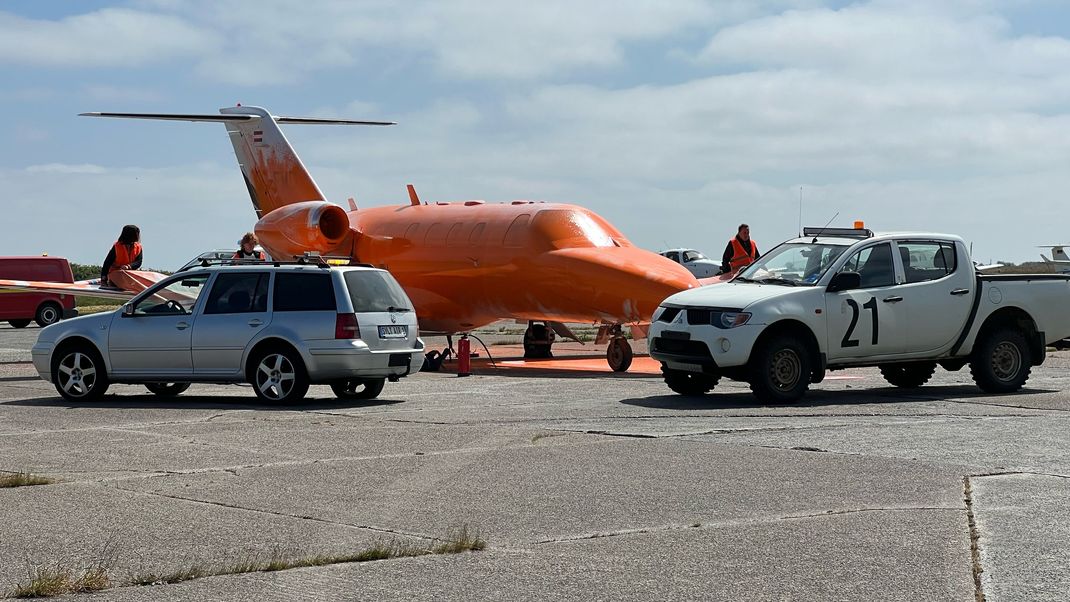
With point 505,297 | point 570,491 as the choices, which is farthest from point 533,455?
point 505,297

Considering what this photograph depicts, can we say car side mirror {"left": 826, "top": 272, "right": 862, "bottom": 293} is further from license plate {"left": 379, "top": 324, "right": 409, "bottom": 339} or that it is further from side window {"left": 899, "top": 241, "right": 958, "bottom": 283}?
license plate {"left": 379, "top": 324, "right": 409, "bottom": 339}

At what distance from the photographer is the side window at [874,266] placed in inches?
617

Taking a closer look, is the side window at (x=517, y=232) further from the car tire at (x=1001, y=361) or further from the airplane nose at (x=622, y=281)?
the car tire at (x=1001, y=361)

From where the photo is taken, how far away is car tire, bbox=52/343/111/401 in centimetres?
1592

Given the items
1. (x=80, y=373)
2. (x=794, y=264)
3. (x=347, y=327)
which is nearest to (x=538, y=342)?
(x=794, y=264)

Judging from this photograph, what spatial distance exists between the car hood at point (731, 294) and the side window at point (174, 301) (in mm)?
5463

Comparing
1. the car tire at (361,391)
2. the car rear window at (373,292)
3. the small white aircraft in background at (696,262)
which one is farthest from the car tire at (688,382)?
the small white aircraft in background at (696,262)

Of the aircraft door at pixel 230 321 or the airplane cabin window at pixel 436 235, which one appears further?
the airplane cabin window at pixel 436 235

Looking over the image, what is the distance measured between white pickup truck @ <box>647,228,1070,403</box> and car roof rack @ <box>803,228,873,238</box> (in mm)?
18

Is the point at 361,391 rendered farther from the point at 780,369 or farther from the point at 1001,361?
the point at 1001,361

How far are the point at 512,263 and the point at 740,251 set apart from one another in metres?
5.09

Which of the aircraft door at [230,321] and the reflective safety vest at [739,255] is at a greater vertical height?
the reflective safety vest at [739,255]

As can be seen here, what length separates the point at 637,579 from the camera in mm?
6309

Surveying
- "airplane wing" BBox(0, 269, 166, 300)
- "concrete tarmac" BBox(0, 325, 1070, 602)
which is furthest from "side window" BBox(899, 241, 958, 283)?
"airplane wing" BBox(0, 269, 166, 300)
